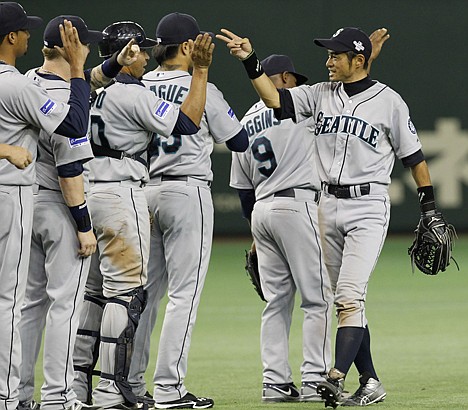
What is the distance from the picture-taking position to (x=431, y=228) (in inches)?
249

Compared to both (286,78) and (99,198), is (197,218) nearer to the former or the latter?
(99,198)

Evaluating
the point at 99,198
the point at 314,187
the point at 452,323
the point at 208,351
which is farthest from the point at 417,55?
the point at 99,198

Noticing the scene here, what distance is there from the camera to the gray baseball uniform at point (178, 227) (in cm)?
607

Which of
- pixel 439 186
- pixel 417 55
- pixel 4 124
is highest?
pixel 4 124

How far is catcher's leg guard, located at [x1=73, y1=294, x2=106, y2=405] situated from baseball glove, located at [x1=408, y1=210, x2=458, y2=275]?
192cm

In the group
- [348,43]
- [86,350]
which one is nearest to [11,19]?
[86,350]

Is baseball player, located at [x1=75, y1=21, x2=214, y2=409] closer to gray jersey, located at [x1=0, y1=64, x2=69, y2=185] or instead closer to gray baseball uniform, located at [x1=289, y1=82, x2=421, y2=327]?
gray jersey, located at [x1=0, y1=64, x2=69, y2=185]

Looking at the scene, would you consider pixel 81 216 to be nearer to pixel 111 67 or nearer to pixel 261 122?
pixel 111 67

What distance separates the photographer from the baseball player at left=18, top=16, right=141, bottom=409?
17.5 feet

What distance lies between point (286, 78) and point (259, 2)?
9.81 metres

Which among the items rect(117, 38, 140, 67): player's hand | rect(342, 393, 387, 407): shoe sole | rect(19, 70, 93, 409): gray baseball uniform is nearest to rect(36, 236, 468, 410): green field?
rect(342, 393, 387, 407): shoe sole

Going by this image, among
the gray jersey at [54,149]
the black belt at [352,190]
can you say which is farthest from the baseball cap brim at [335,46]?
the gray jersey at [54,149]

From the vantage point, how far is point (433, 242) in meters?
Result: 6.32

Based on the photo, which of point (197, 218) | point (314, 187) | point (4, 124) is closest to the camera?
point (4, 124)
